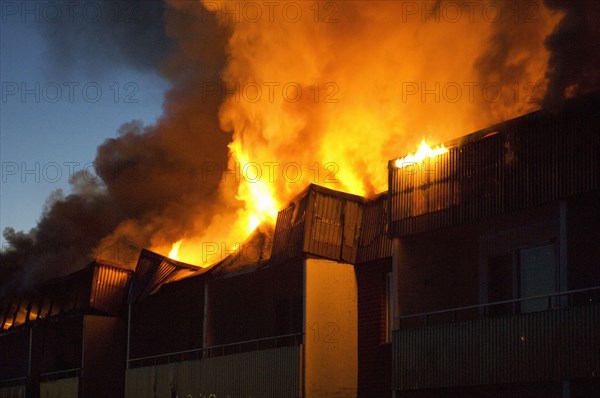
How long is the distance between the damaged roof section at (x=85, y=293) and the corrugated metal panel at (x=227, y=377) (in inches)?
149

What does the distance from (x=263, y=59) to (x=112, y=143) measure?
21.2m

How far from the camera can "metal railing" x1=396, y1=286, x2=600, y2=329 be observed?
18547 millimetres

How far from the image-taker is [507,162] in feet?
64.7

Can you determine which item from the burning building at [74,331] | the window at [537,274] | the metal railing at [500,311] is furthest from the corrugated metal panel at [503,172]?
the burning building at [74,331]

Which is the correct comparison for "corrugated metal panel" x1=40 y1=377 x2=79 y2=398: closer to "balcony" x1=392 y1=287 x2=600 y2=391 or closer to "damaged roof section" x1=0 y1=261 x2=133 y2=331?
"damaged roof section" x1=0 y1=261 x2=133 y2=331

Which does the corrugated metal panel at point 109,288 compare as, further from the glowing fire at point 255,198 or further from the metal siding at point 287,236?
the metal siding at point 287,236

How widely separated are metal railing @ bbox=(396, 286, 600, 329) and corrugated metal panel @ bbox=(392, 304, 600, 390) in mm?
306

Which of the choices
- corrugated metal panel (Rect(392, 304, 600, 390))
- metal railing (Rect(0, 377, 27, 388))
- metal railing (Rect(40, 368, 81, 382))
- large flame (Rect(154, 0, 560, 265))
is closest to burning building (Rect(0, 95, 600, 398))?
corrugated metal panel (Rect(392, 304, 600, 390))

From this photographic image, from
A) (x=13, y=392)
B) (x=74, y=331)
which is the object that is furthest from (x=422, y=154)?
(x=13, y=392)

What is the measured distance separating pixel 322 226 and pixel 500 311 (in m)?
5.26

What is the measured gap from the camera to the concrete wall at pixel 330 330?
24.0 meters

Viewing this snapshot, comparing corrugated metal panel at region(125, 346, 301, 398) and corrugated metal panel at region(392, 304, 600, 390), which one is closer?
corrugated metal panel at region(392, 304, 600, 390)

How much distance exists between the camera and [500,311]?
2130 centimetres

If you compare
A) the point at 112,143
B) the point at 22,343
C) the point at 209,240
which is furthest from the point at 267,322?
the point at 112,143
